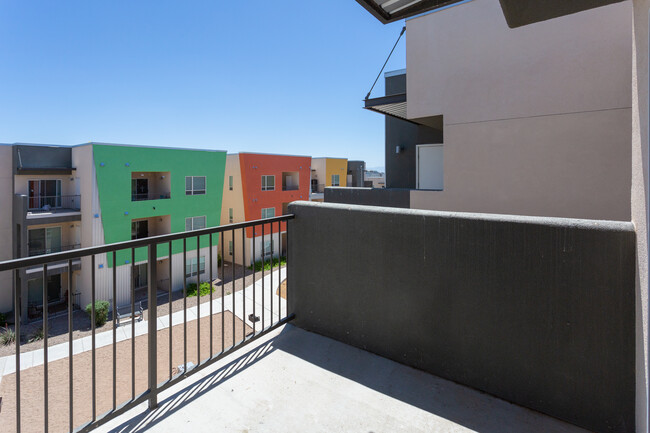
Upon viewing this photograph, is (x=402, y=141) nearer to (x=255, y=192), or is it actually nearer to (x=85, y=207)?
(x=255, y=192)

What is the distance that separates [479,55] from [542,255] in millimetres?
5131

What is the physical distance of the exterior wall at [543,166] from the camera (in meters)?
4.61

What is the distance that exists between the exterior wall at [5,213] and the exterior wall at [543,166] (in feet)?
58.3

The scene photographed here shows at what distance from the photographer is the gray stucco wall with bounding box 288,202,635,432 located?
1645 millimetres

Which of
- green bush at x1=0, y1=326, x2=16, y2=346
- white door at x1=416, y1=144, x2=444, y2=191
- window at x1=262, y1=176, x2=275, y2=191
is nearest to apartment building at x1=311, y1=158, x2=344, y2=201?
window at x1=262, y1=176, x2=275, y2=191

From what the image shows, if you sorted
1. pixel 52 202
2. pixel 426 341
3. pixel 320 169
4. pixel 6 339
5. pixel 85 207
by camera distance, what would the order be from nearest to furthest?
pixel 426 341
pixel 6 339
pixel 85 207
pixel 52 202
pixel 320 169

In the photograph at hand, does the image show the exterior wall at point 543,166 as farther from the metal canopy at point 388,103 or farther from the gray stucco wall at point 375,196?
the metal canopy at point 388,103

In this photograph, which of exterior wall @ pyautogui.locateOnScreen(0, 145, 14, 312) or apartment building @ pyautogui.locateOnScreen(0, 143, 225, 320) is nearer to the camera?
exterior wall @ pyautogui.locateOnScreen(0, 145, 14, 312)

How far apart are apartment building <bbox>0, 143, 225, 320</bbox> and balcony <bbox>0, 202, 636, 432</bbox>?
11660 millimetres

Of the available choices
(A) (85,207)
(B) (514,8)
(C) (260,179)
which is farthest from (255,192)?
(B) (514,8)

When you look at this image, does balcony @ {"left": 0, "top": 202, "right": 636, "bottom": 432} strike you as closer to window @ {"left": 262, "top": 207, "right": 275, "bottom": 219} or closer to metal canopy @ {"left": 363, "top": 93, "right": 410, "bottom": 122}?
metal canopy @ {"left": 363, "top": 93, "right": 410, "bottom": 122}

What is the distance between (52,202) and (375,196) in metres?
16.0

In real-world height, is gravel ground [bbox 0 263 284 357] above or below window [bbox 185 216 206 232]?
below

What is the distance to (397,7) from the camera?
6.44ft
